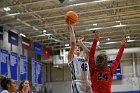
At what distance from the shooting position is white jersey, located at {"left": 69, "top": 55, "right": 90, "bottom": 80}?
3873mm

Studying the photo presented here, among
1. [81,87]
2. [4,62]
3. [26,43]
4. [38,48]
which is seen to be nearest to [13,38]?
[26,43]

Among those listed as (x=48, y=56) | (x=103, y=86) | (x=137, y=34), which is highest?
(x=137, y=34)

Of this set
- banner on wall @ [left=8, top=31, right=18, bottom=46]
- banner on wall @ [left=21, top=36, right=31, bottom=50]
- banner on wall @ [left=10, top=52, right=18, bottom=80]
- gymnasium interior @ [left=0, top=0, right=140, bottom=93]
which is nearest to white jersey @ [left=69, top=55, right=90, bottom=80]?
gymnasium interior @ [left=0, top=0, right=140, bottom=93]

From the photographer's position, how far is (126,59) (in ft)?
62.4

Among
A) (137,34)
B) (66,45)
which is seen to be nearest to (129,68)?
(137,34)

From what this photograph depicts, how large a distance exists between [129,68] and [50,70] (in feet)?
19.3

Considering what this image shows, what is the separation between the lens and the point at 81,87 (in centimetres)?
386

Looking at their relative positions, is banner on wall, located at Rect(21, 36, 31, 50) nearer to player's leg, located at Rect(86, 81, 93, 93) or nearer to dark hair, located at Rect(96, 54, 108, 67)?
player's leg, located at Rect(86, 81, 93, 93)

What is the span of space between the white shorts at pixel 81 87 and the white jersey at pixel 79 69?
73 mm

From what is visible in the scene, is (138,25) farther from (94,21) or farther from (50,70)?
(50,70)

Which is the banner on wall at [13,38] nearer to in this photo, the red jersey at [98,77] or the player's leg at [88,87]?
the player's leg at [88,87]

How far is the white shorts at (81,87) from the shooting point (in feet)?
12.6

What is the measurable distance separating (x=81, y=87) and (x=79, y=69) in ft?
0.85

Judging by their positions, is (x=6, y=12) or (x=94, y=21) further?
(x=94, y=21)
